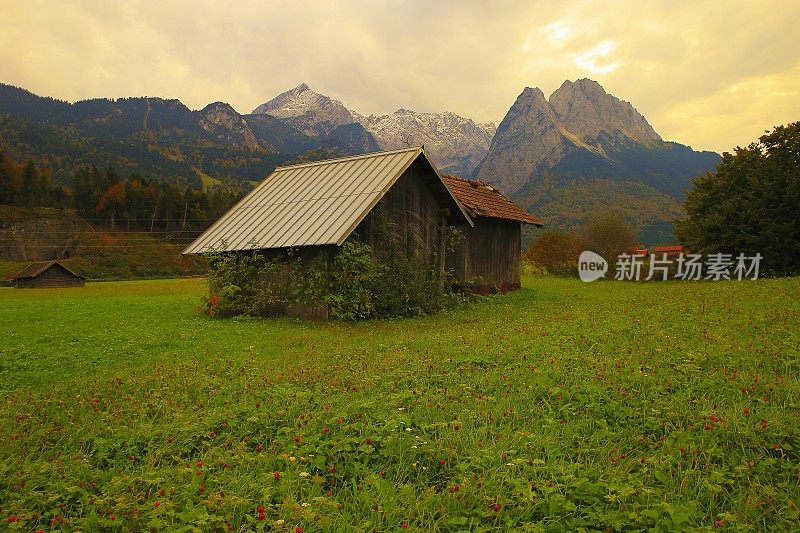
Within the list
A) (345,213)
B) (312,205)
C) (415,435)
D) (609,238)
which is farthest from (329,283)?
(609,238)

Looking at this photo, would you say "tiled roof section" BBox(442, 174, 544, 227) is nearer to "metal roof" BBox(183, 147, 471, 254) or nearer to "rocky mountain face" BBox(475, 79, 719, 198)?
"metal roof" BBox(183, 147, 471, 254)

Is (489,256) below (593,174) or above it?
below

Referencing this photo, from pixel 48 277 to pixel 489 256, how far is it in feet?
159

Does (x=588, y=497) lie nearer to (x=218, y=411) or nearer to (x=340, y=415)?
(x=340, y=415)

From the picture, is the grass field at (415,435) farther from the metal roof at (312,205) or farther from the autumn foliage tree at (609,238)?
the autumn foliage tree at (609,238)

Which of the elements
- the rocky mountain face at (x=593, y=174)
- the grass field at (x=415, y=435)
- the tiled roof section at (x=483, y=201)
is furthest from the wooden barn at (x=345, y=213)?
the rocky mountain face at (x=593, y=174)

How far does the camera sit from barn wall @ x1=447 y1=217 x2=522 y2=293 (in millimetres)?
24609

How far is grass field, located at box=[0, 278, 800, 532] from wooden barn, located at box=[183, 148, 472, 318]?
6.29 metres

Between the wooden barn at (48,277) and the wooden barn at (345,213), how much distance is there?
42061mm

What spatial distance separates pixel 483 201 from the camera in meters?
27.1

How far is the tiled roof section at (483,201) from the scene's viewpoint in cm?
2497

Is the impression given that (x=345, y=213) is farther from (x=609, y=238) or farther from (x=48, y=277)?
(x=48, y=277)

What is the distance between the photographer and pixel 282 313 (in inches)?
693

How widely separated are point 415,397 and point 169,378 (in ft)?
14.1
